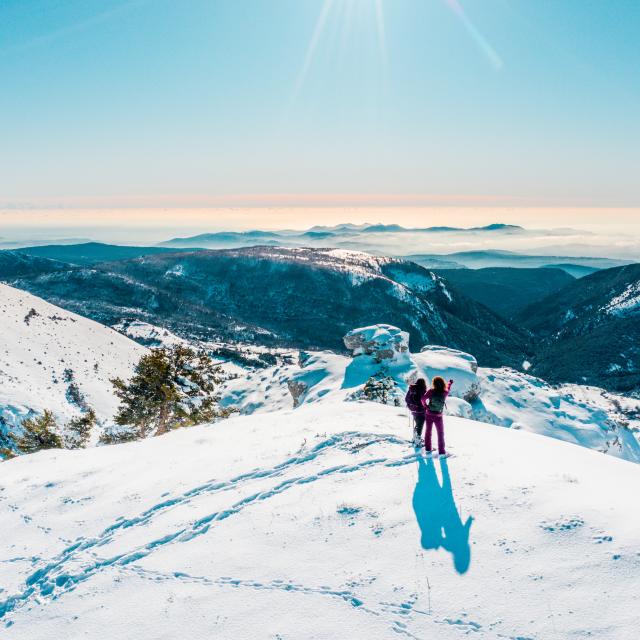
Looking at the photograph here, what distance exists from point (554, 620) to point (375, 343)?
40.0 metres

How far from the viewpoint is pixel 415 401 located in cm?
1238

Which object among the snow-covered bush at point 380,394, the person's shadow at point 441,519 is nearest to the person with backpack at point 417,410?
the person's shadow at point 441,519

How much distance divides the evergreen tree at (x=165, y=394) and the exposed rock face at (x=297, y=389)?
17.2 meters

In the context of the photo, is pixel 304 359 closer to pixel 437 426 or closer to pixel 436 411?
pixel 437 426

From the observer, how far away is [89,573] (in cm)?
823

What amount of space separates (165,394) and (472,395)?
29.8 metres

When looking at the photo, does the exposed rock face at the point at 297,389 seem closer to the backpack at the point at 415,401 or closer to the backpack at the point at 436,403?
the backpack at the point at 415,401

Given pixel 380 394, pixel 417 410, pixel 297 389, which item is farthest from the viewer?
pixel 297 389

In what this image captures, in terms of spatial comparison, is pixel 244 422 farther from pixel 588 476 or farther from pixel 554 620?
pixel 554 620

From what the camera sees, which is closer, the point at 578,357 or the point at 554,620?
the point at 554,620

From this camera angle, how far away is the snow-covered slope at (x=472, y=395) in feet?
135

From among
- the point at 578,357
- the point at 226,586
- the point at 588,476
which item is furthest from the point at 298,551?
the point at 578,357

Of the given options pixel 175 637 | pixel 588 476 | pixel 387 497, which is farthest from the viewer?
pixel 588 476

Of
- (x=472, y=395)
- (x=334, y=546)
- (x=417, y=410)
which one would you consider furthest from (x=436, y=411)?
(x=472, y=395)
